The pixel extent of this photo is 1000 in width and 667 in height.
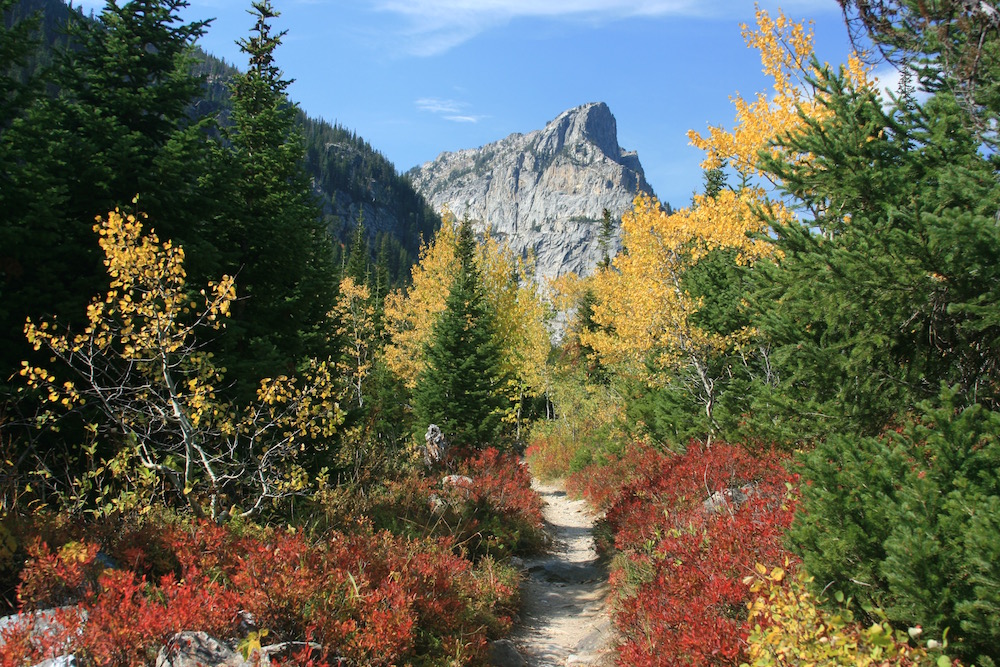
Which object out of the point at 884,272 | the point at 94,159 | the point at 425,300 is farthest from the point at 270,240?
the point at 425,300

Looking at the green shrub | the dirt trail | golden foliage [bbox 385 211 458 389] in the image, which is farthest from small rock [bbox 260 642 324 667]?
golden foliage [bbox 385 211 458 389]

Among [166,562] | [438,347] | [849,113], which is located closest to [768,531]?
[849,113]

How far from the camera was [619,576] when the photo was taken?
25.8 feet

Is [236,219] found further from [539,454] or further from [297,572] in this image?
[539,454]

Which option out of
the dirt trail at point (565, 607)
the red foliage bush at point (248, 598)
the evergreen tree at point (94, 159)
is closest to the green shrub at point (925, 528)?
the dirt trail at point (565, 607)

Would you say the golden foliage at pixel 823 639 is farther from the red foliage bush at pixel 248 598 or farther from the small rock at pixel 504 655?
the small rock at pixel 504 655

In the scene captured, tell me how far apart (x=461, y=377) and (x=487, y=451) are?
4.13 meters

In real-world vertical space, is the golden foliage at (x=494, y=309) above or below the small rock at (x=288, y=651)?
above

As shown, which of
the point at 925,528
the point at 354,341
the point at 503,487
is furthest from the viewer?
the point at 354,341

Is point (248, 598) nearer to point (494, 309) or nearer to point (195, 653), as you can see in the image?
point (195, 653)

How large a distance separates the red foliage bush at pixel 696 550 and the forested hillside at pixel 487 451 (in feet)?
0.16

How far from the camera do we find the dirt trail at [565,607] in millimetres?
6785

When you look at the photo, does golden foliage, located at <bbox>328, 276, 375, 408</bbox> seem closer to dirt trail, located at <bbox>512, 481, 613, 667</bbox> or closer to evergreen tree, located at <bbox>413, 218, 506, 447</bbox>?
evergreen tree, located at <bbox>413, 218, 506, 447</bbox>

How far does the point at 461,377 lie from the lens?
57.0 ft
